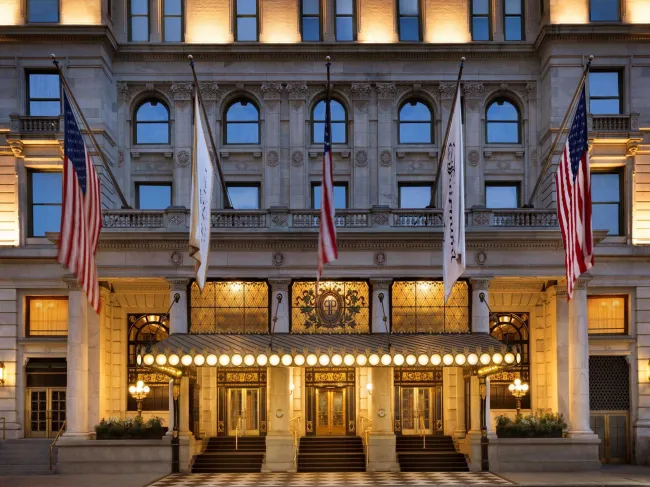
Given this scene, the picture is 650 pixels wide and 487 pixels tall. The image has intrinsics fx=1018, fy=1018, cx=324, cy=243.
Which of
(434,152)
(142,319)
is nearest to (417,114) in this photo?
(434,152)

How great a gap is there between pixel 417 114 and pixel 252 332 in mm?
12409

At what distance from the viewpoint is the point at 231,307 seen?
41500 millimetres

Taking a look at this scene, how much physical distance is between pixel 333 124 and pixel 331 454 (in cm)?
1441

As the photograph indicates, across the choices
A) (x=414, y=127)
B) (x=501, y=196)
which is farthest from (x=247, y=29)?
(x=501, y=196)

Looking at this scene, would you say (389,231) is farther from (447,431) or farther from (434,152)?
(447,431)

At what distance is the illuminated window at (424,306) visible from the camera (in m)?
41.5

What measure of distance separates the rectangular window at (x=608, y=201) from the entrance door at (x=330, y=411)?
13.4 meters

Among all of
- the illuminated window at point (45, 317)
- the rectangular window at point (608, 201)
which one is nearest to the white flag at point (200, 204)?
the illuminated window at point (45, 317)

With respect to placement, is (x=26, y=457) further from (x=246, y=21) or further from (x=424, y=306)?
(x=246, y=21)

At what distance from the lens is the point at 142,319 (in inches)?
1778

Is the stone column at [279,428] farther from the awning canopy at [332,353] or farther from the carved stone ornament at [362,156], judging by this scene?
the carved stone ornament at [362,156]

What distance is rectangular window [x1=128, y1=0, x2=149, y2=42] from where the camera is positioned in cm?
4534

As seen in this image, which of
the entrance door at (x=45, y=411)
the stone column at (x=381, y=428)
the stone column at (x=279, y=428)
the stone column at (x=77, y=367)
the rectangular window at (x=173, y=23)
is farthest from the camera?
the rectangular window at (x=173, y=23)

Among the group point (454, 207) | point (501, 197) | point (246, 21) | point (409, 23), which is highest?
point (246, 21)
